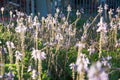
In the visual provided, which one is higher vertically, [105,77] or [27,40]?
[27,40]

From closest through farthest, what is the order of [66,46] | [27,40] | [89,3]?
1. [66,46]
2. [27,40]
3. [89,3]

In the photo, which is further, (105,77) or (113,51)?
(113,51)

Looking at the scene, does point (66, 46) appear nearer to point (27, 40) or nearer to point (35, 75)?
point (27, 40)

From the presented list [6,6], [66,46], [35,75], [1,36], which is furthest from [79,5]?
[35,75]

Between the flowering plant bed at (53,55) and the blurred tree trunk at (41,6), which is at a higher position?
the blurred tree trunk at (41,6)

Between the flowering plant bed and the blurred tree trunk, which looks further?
the blurred tree trunk

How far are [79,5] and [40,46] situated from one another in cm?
820

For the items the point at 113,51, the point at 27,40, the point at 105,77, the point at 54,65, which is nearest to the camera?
the point at 105,77

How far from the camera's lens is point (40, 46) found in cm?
585

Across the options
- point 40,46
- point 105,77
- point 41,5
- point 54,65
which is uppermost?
point 41,5

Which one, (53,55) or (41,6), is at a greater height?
(41,6)

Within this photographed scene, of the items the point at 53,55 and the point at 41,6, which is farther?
the point at 41,6

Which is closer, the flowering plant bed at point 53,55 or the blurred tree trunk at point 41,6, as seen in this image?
the flowering plant bed at point 53,55

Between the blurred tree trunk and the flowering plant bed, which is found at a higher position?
the blurred tree trunk
